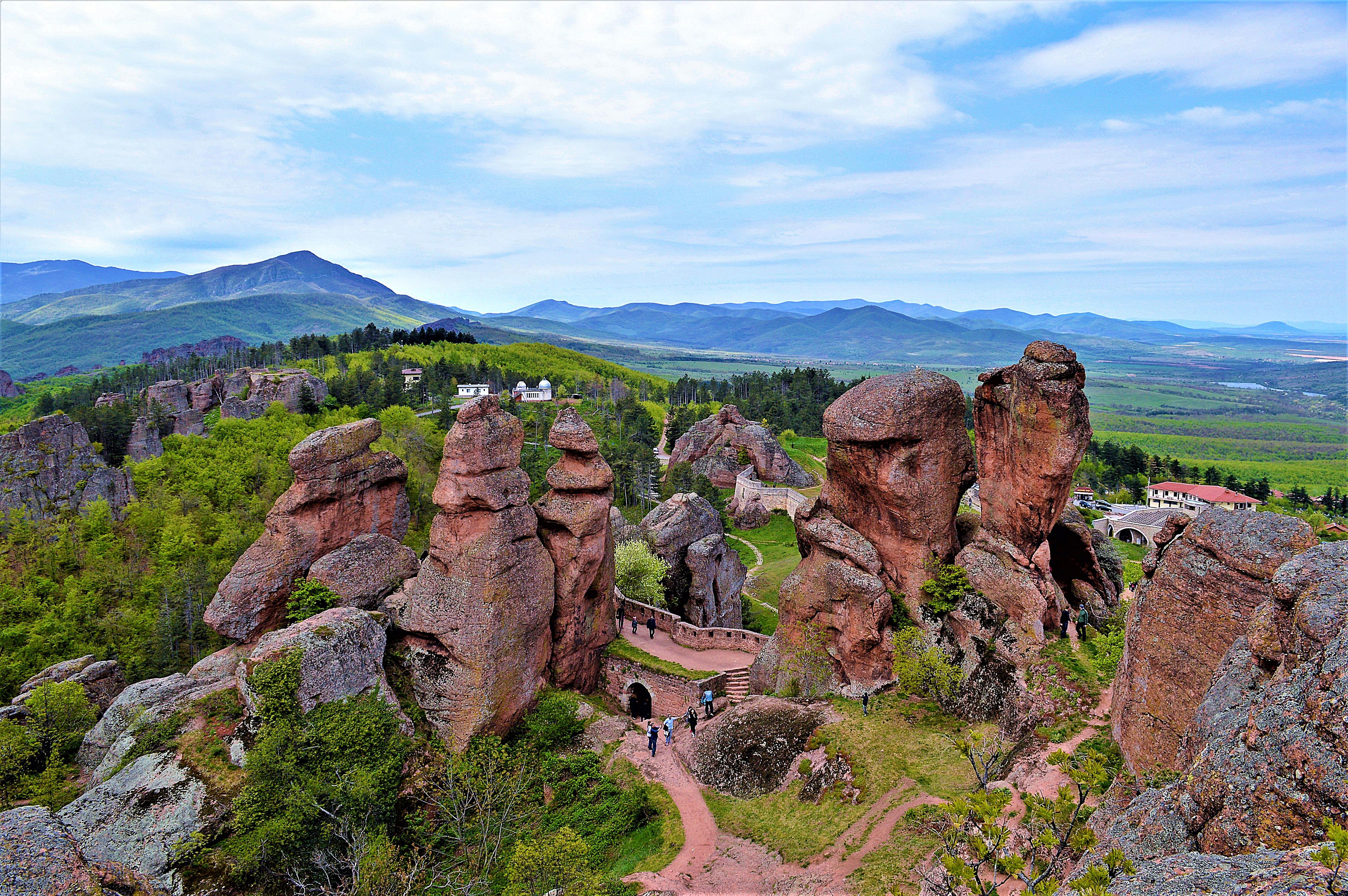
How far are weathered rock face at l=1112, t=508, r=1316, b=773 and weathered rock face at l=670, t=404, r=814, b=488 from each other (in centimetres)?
8413

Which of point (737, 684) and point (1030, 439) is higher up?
point (1030, 439)

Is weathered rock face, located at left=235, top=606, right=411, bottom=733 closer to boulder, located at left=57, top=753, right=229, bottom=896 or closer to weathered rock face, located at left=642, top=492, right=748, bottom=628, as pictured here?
boulder, located at left=57, top=753, right=229, bottom=896

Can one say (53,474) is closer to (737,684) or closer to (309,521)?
(309,521)

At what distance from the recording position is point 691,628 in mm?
42438

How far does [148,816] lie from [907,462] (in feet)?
106

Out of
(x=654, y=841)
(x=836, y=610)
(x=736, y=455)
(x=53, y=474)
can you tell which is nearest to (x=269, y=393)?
(x=53, y=474)

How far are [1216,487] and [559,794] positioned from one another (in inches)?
5122

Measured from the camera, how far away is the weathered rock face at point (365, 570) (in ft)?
110

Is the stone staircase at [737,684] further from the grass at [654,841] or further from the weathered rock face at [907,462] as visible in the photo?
the weathered rock face at [907,462]

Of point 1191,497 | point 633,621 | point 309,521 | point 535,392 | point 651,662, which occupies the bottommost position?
point 1191,497

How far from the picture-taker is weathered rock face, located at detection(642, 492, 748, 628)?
52594mm

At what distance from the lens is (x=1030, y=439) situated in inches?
1184

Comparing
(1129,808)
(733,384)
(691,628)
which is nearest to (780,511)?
(691,628)

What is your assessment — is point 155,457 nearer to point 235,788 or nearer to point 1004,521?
point 235,788
